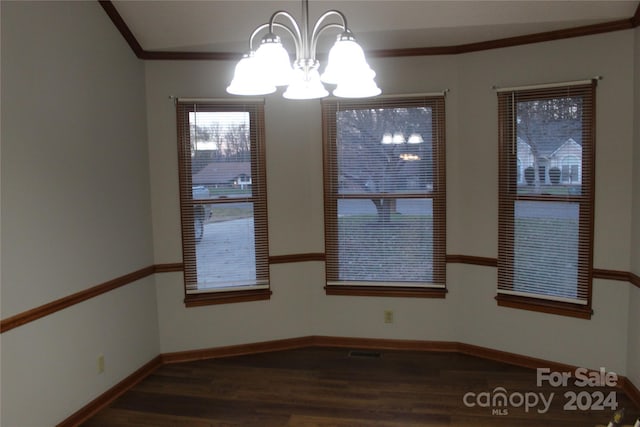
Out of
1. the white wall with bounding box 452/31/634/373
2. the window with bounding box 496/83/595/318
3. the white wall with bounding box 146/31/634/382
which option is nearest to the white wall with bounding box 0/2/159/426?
the white wall with bounding box 146/31/634/382

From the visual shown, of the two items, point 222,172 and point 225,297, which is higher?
point 222,172

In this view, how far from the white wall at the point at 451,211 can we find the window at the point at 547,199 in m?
0.08

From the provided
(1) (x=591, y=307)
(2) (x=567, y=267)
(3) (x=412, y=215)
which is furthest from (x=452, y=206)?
(1) (x=591, y=307)

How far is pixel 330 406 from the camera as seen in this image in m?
3.08

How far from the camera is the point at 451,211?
12.6ft

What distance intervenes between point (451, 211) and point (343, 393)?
167 centimetres

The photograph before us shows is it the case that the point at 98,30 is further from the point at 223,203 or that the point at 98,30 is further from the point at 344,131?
the point at 344,131

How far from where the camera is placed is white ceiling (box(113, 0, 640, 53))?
10.0 ft

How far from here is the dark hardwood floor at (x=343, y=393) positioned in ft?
9.55

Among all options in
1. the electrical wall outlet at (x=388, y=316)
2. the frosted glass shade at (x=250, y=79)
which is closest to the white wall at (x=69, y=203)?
the frosted glass shade at (x=250, y=79)

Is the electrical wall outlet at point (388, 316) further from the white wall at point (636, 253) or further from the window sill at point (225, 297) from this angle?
the white wall at point (636, 253)

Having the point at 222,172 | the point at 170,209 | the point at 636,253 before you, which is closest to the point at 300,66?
the point at 222,172

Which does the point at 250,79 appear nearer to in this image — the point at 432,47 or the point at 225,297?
the point at 432,47

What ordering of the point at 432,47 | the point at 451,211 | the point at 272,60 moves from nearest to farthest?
1. the point at 272,60
2. the point at 432,47
3. the point at 451,211
